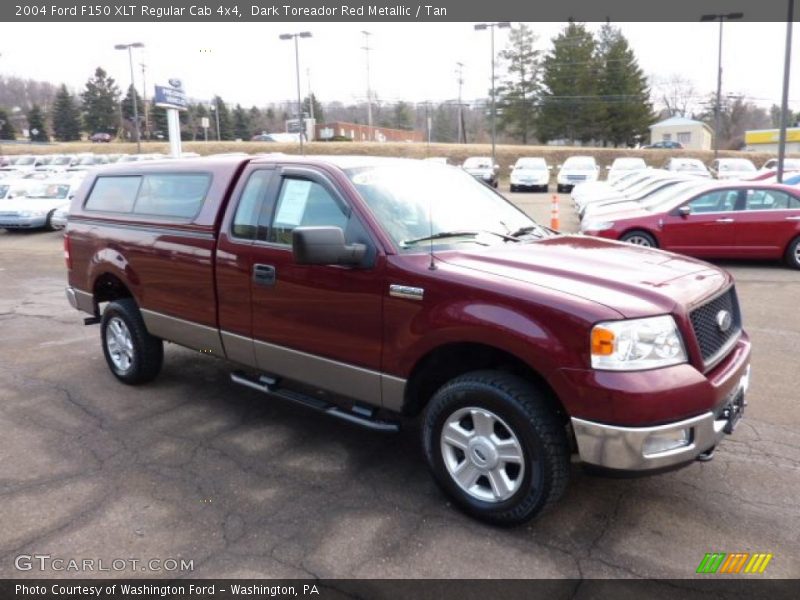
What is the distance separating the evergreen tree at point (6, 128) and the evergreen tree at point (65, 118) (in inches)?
196

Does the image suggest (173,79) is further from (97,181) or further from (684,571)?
(684,571)

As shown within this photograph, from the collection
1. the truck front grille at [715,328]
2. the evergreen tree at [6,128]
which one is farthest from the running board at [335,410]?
the evergreen tree at [6,128]

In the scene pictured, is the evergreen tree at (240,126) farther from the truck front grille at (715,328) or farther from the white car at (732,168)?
the truck front grille at (715,328)

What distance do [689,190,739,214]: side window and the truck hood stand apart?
26.7 feet

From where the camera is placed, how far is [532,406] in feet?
10.6

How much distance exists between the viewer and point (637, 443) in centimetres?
300

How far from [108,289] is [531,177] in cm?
2665

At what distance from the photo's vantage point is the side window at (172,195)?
4.96 meters

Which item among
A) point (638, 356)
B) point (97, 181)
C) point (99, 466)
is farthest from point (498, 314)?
point (97, 181)

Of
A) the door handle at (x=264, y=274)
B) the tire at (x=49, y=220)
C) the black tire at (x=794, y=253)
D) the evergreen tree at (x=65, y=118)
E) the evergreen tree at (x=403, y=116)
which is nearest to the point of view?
the door handle at (x=264, y=274)

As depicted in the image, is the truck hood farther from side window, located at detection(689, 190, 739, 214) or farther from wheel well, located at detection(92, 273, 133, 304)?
side window, located at detection(689, 190, 739, 214)

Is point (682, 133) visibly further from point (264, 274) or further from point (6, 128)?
point (6, 128)

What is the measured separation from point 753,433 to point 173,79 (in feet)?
80.8

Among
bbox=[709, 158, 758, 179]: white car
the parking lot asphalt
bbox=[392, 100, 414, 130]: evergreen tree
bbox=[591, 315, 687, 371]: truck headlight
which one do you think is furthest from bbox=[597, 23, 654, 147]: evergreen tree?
bbox=[591, 315, 687, 371]: truck headlight
